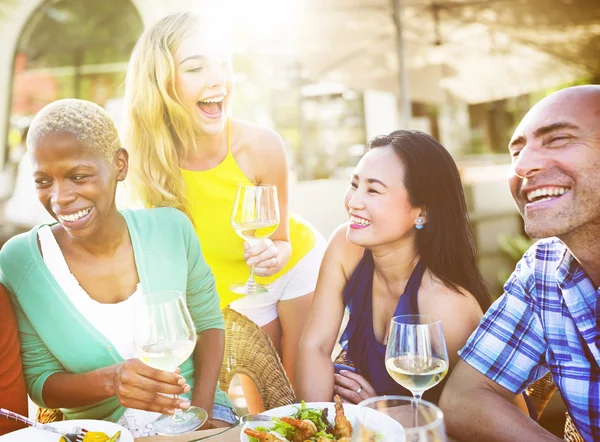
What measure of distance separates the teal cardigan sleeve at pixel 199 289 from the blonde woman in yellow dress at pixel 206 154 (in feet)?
0.38

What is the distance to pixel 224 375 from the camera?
82.6 inches

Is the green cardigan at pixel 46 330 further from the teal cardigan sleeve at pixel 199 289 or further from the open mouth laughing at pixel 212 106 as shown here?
the open mouth laughing at pixel 212 106

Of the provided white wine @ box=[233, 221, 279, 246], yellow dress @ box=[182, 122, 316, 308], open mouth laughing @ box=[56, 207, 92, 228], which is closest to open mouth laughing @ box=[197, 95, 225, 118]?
yellow dress @ box=[182, 122, 316, 308]

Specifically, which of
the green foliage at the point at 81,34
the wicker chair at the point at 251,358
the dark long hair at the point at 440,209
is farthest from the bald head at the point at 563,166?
the green foliage at the point at 81,34

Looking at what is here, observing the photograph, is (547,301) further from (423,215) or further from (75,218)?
(75,218)

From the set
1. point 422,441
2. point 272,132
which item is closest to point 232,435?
point 422,441

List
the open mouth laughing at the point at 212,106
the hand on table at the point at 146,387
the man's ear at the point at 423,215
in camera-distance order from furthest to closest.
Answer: the open mouth laughing at the point at 212,106 → the man's ear at the point at 423,215 → the hand on table at the point at 146,387

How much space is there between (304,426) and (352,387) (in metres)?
0.64

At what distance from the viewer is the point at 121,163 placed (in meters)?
1.79

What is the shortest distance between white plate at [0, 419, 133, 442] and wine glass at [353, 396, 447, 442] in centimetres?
69

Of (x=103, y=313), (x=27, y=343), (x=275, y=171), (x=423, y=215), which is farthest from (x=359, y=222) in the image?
(x=27, y=343)

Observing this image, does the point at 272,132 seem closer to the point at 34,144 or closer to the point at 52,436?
the point at 34,144

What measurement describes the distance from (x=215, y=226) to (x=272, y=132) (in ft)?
1.45

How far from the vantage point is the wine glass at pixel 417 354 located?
1.25 m
